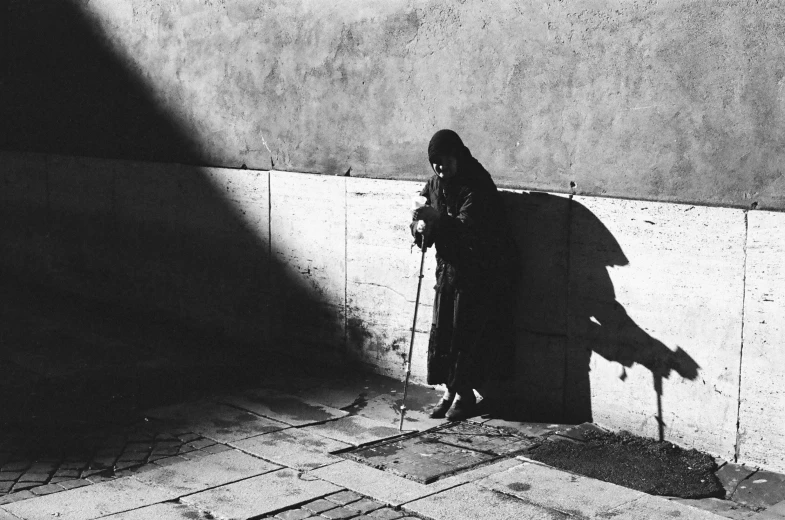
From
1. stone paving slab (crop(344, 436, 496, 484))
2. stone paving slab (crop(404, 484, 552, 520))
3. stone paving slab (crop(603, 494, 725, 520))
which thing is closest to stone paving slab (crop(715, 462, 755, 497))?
stone paving slab (crop(603, 494, 725, 520))

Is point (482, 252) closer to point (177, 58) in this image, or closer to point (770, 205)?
→ point (770, 205)

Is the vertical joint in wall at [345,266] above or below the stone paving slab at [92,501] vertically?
above

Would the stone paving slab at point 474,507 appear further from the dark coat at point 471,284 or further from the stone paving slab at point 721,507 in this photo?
the dark coat at point 471,284

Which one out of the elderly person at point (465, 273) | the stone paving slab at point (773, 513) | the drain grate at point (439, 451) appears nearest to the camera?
the stone paving slab at point (773, 513)

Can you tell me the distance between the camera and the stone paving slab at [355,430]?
6.63 m

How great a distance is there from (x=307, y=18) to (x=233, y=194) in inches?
70.3

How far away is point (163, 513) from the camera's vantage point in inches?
210

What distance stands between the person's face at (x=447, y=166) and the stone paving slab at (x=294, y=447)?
1.91 metres

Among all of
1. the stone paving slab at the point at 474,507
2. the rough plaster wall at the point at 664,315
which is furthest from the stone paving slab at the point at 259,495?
the rough plaster wall at the point at 664,315

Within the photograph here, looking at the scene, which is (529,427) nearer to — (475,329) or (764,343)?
(475,329)

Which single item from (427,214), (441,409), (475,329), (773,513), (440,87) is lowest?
(773,513)

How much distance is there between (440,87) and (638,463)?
3038mm

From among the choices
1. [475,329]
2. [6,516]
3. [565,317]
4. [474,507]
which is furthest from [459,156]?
[6,516]

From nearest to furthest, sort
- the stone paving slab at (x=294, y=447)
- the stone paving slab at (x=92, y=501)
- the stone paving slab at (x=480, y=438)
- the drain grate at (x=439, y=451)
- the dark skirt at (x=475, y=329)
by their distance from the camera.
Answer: the stone paving slab at (x=92, y=501), the drain grate at (x=439, y=451), the stone paving slab at (x=294, y=447), the stone paving slab at (x=480, y=438), the dark skirt at (x=475, y=329)
